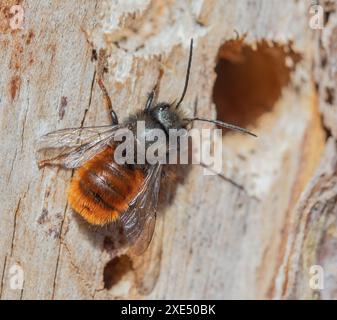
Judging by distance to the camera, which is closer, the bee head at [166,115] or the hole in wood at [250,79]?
the bee head at [166,115]

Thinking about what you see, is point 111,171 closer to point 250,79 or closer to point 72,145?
point 72,145

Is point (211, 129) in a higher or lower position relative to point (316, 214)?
higher

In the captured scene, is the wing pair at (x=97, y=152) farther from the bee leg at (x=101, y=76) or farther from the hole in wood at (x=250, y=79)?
the hole in wood at (x=250, y=79)

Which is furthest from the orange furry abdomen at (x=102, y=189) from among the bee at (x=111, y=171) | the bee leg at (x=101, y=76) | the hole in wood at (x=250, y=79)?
the hole in wood at (x=250, y=79)

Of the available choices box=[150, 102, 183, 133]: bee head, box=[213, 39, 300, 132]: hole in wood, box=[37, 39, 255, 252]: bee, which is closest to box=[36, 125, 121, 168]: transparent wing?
box=[37, 39, 255, 252]: bee

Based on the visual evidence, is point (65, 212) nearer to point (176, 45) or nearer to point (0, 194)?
point (0, 194)
